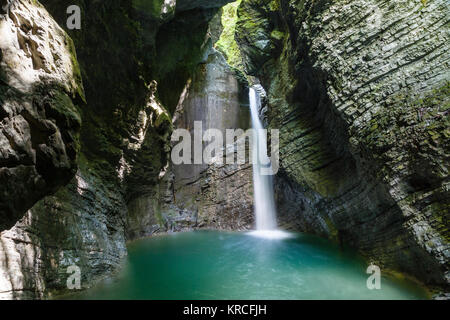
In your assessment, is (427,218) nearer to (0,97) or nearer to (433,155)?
(433,155)

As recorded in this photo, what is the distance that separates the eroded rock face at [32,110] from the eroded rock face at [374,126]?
647 centimetres

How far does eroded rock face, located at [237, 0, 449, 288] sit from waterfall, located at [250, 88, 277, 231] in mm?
4117

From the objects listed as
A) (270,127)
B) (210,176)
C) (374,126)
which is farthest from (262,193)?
(374,126)

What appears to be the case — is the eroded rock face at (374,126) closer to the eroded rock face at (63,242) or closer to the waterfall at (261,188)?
the waterfall at (261,188)

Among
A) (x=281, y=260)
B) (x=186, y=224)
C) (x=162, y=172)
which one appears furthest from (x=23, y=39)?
(x=186, y=224)

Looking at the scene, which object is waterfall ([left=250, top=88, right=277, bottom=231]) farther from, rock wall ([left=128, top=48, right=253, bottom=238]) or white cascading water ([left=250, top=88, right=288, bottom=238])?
rock wall ([left=128, top=48, right=253, bottom=238])

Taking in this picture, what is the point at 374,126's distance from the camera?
653 centimetres

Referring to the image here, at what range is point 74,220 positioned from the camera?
6.04 m

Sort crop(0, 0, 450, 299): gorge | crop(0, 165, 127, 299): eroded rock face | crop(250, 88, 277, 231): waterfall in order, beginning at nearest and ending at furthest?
crop(0, 0, 450, 299): gorge, crop(0, 165, 127, 299): eroded rock face, crop(250, 88, 277, 231): waterfall

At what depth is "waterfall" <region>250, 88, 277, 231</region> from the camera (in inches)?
574

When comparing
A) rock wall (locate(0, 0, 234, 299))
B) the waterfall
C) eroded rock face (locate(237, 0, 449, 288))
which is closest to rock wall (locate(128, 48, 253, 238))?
the waterfall

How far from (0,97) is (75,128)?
989 millimetres

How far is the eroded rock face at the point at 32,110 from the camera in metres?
2.79

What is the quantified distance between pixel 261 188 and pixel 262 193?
29cm
